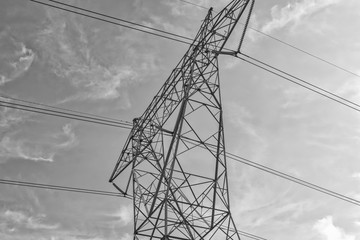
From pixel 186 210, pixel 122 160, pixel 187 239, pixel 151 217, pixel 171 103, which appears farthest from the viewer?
pixel 122 160

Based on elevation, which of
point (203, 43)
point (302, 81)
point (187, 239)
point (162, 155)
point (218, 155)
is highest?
point (203, 43)

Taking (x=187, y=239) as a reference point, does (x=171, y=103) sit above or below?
above

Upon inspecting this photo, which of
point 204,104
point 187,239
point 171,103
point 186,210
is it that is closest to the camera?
point 187,239

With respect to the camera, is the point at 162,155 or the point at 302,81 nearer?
the point at 302,81

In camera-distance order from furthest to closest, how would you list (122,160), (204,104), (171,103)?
(122,160), (171,103), (204,104)

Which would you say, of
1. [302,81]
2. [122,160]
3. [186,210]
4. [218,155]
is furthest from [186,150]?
[302,81]

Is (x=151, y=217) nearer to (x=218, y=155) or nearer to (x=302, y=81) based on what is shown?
(x=218, y=155)

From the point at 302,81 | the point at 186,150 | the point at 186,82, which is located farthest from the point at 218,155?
the point at 302,81

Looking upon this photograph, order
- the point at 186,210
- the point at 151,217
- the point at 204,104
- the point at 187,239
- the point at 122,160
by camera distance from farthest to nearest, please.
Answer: the point at 122,160, the point at 204,104, the point at 186,210, the point at 151,217, the point at 187,239

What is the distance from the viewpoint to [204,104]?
56.2ft

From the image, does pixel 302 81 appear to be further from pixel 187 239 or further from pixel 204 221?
pixel 187 239

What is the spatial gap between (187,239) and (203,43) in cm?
933

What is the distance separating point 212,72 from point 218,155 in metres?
4.28

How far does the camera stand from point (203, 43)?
59.6 feet
